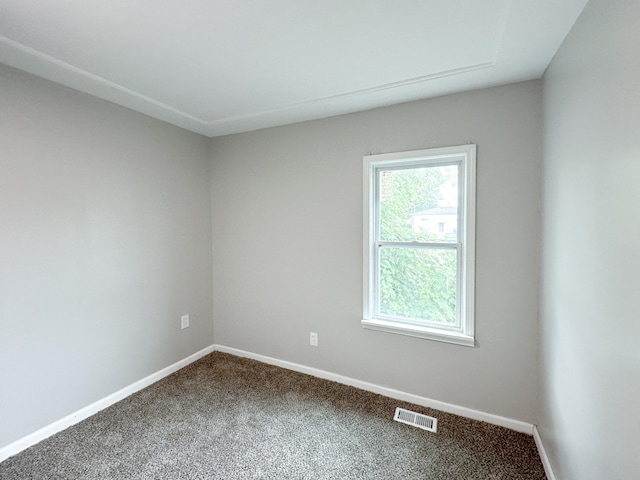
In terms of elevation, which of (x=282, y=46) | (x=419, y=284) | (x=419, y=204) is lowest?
(x=419, y=284)

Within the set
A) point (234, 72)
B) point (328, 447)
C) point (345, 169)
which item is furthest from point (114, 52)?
point (328, 447)

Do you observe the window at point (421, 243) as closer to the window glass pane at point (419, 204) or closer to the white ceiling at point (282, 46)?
the window glass pane at point (419, 204)

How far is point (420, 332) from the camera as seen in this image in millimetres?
2238

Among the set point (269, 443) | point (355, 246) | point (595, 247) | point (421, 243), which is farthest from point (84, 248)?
point (595, 247)

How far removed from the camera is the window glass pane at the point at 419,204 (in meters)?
2.20

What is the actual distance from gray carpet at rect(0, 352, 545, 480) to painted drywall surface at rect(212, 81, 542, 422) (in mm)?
279

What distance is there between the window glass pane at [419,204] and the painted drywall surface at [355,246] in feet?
0.62

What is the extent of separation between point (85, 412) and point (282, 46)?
2774 mm

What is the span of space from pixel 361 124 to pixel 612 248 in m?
1.82

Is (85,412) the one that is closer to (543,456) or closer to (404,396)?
(404,396)

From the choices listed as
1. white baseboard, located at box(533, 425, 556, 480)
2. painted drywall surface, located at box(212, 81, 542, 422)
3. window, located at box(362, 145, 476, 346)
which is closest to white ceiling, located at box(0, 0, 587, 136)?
painted drywall surface, located at box(212, 81, 542, 422)

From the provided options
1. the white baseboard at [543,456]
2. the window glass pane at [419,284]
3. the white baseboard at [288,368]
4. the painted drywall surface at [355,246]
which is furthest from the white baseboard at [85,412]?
the white baseboard at [543,456]

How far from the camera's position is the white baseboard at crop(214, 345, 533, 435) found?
2.00 m

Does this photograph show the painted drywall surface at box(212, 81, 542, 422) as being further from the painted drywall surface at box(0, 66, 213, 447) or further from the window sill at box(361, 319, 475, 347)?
the painted drywall surface at box(0, 66, 213, 447)
